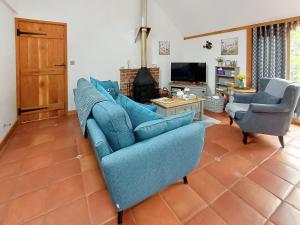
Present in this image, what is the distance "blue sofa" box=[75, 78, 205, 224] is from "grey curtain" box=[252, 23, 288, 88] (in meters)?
2.99

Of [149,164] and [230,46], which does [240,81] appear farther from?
[149,164]

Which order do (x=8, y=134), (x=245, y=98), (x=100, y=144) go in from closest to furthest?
(x=100, y=144) → (x=8, y=134) → (x=245, y=98)

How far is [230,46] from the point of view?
439 cm

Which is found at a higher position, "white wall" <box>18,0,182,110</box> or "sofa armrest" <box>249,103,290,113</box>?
"white wall" <box>18,0,182,110</box>

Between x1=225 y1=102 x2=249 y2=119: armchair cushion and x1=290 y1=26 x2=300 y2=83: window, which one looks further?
x1=290 y1=26 x2=300 y2=83: window

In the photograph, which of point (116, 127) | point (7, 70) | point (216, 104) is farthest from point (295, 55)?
point (7, 70)

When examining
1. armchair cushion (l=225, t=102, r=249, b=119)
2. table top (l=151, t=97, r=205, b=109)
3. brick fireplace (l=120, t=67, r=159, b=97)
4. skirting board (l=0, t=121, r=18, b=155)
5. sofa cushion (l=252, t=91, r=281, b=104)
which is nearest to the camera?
skirting board (l=0, t=121, r=18, b=155)

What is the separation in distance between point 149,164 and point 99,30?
12.9 ft

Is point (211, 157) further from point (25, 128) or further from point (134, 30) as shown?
point (134, 30)

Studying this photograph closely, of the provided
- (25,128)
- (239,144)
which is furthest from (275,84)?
(25,128)

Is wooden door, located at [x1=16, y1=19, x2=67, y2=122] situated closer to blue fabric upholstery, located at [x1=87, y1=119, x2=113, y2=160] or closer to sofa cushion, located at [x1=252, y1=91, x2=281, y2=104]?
blue fabric upholstery, located at [x1=87, y1=119, x2=113, y2=160]

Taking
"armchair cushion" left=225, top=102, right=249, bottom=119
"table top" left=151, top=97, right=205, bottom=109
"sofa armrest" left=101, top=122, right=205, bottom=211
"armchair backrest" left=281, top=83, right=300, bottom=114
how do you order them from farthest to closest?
"table top" left=151, top=97, right=205, bottom=109
"armchair cushion" left=225, top=102, right=249, bottom=119
"armchair backrest" left=281, top=83, right=300, bottom=114
"sofa armrest" left=101, top=122, right=205, bottom=211

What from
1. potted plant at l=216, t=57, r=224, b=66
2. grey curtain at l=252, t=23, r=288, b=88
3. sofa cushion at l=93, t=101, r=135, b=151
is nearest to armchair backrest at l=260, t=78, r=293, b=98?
grey curtain at l=252, t=23, r=288, b=88

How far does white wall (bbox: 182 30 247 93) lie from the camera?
13.6 feet
